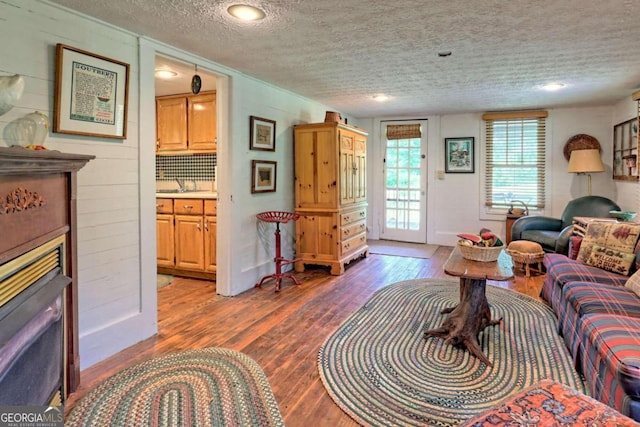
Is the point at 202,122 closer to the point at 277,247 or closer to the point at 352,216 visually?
the point at 277,247

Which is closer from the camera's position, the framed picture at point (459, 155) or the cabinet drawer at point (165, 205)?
the cabinet drawer at point (165, 205)

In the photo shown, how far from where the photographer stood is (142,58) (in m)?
2.65

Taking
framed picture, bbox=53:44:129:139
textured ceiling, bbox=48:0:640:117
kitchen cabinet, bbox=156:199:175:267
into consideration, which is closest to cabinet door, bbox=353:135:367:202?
textured ceiling, bbox=48:0:640:117

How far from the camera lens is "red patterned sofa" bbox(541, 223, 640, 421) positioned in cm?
163

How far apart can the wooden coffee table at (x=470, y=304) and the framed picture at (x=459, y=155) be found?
364 cm

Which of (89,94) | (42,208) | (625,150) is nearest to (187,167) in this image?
(89,94)

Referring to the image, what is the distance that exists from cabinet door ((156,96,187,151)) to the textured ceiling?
4.26ft

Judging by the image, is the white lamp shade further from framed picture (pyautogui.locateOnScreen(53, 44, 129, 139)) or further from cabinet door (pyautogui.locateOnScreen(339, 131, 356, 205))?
framed picture (pyautogui.locateOnScreen(53, 44, 129, 139))

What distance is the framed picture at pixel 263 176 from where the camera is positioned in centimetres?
395

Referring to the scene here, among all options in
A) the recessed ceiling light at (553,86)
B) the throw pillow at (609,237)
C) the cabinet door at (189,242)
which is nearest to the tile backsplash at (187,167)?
the cabinet door at (189,242)

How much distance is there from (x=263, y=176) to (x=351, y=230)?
4.61ft

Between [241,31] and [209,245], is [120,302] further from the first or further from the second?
[241,31]

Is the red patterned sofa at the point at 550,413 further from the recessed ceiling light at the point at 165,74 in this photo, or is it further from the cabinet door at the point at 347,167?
the recessed ceiling light at the point at 165,74

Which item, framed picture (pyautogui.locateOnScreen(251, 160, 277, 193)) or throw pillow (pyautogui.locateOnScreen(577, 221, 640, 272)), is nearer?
throw pillow (pyautogui.locateOnScreen(577, 221, 640, 272))
